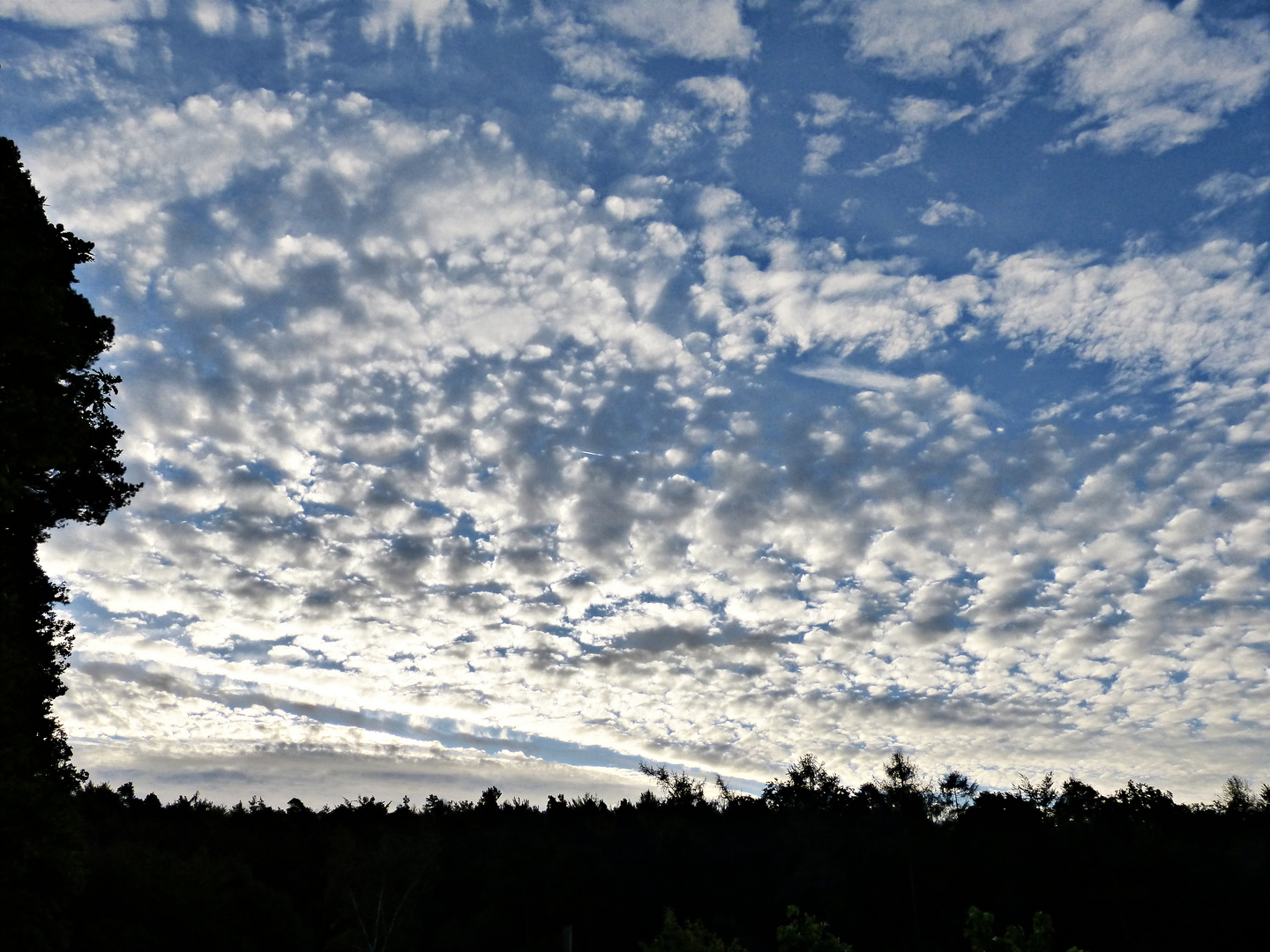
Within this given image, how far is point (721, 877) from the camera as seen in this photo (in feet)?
235

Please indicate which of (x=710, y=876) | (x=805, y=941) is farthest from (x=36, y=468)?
(x=710, y=876)

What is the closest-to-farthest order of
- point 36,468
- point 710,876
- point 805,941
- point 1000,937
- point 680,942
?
1. point 36,468
2. point 1000,937
3. point 805,941
4. point 680,942
5. point 710,876

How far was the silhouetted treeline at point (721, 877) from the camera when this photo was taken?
5491 centimetres

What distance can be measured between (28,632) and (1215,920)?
207 ft

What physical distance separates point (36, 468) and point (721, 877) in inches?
2659

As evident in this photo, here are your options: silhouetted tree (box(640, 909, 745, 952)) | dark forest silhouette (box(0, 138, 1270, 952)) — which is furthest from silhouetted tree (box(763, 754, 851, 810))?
silhouetted tree (box(640, 909, 745, 952))

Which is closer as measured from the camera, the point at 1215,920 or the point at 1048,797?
the point at 1215,920

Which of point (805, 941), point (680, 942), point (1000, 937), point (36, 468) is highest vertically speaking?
point (36, 468)

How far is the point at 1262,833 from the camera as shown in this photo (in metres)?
60.1

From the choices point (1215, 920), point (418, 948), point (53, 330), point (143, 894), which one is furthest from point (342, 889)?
point (53, 330)

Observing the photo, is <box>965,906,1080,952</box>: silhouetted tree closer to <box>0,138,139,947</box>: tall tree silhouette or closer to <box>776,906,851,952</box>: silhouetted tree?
<box>776,906,851,952</box>: silhouetted tree

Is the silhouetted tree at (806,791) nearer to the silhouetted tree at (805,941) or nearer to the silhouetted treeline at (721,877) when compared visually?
the silhouetted treeline at (721,877)

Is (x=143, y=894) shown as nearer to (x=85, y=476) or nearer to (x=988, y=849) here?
(x=85, y=476)

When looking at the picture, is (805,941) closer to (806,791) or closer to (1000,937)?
(1000,937)
